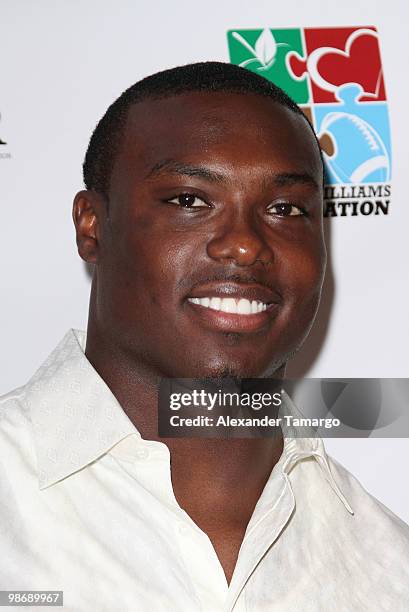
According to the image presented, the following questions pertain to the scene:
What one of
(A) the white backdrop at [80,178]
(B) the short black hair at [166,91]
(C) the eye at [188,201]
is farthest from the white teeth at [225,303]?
(A) the white backdrop at [80,178]

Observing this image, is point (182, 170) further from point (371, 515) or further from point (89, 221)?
point (371, 515)

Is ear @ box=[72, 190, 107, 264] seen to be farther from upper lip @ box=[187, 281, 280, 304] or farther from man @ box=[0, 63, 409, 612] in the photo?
upper lip @ box=[187, 281, 280, 304]

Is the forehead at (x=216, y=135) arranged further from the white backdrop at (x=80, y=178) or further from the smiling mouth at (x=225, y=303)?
the white backdrop at (x=80, y=178)

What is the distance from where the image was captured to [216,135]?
1391 mm

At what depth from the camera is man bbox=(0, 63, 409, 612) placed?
1.29 m

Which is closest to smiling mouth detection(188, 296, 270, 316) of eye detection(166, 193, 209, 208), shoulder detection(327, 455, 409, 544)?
eye detection(166, 193, 209, 208)

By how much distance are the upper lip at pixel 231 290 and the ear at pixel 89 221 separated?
0.71 feet

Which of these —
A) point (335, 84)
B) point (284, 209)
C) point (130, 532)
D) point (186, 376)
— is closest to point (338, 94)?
point (335, 84)

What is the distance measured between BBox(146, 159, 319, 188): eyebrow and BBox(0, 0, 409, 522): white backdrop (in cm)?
46

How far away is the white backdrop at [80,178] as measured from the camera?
1825 mm

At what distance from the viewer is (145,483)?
134 centimetres

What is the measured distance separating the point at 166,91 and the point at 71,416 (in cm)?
51

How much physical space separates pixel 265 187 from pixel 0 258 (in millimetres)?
649

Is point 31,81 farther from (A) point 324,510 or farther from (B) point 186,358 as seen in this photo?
(A) point 324,510
